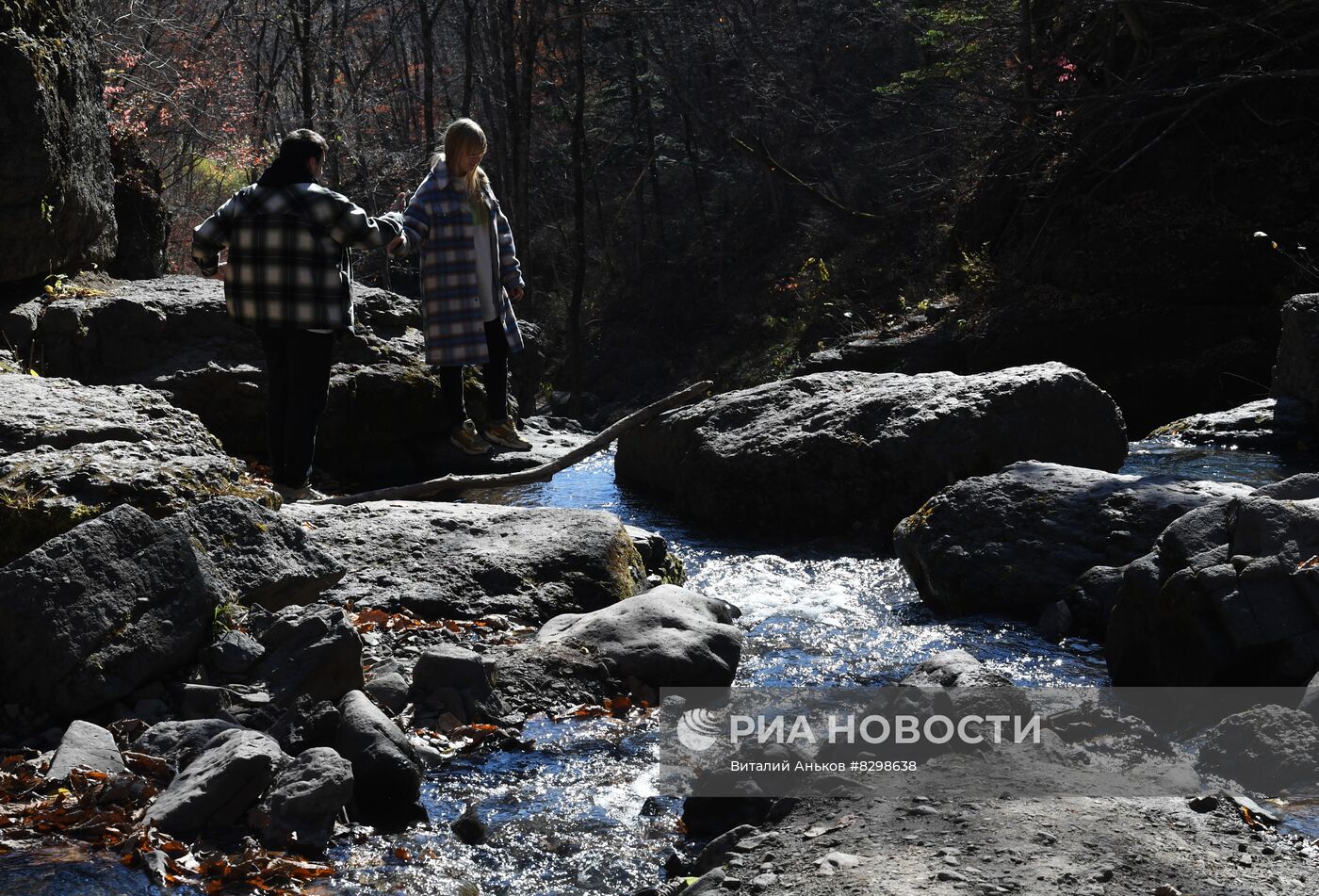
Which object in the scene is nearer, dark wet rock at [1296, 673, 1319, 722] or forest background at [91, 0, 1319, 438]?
dark wet rock at [1296, 673, 1319, 722]

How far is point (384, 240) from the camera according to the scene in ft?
22.1

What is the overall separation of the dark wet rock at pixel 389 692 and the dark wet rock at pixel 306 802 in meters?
0.96

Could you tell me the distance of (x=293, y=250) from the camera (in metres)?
6.62

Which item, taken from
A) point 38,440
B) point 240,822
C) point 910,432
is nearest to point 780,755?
point 240,822

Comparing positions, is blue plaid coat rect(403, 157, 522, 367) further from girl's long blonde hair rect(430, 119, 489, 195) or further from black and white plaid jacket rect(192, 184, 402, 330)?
black and white plaid jacket rect(192, 184, 402, 330)

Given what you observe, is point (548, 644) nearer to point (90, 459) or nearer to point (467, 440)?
point (90, 459)

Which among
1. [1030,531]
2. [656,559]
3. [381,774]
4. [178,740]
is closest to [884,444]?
[1030,531]

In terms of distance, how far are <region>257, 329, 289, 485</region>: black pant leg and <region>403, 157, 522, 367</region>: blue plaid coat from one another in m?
0.99

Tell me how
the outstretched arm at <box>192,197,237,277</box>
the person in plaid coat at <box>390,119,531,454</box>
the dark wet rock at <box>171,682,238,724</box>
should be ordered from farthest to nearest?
the person in plaid coat at <box>390,119,531,454</box> < the outstretched arm at <box>192,197,237,277</box> < the dark wet rock at <box>171,682,238,724</box>

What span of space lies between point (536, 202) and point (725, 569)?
86.3 ft

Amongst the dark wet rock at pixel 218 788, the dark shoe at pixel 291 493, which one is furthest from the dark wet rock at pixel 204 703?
the dark shoe at pixel 291 493

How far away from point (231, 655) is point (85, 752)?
883 millimetres

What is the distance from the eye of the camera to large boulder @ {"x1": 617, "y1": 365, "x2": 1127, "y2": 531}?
966 cm

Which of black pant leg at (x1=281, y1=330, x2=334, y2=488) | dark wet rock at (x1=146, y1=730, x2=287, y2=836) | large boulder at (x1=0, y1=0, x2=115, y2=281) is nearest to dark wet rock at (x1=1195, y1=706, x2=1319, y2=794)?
dark wet rock at (x1=146, y1=730, x2=287, y2=836)
